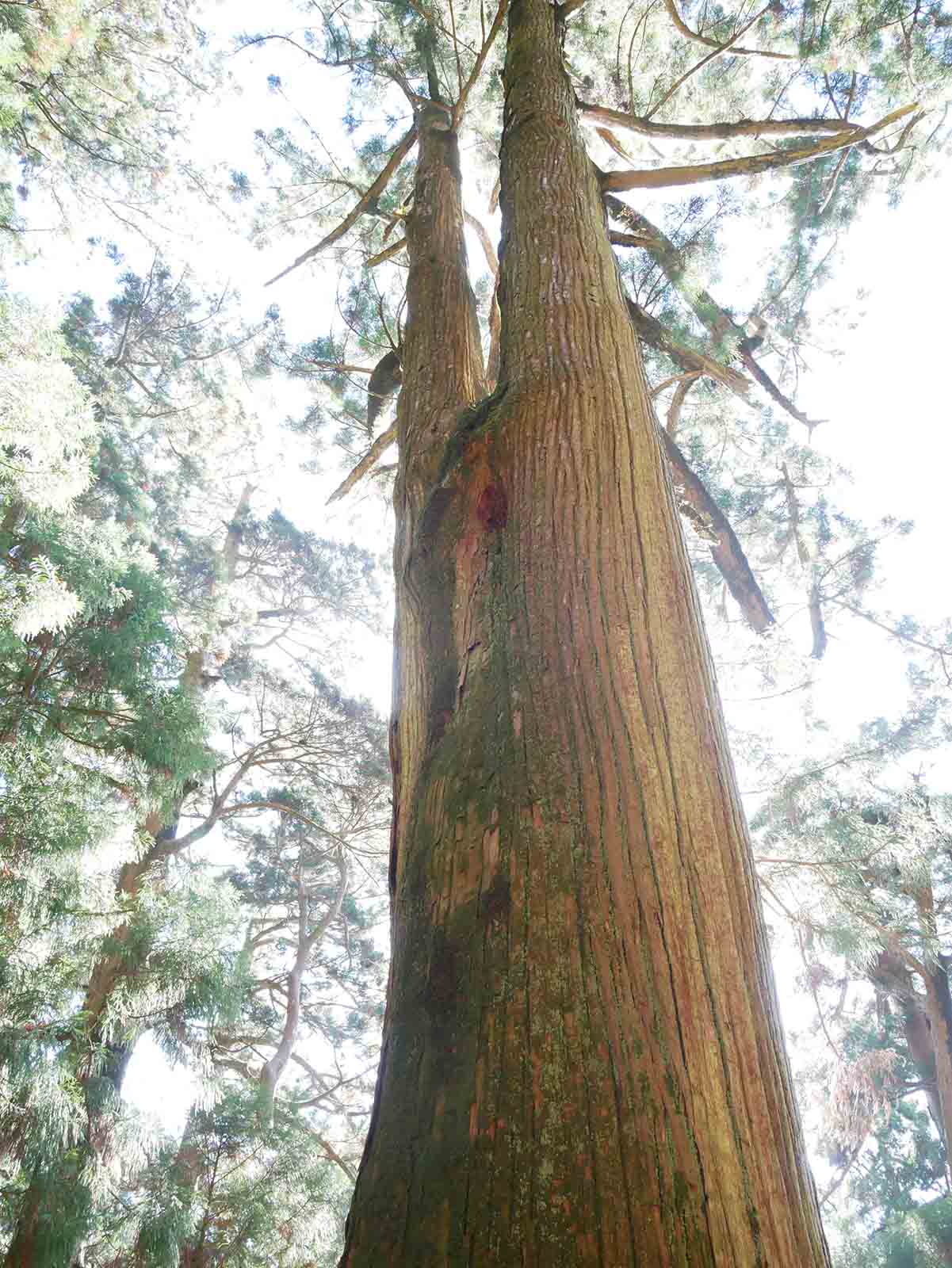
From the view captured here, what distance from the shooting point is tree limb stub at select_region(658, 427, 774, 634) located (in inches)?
115

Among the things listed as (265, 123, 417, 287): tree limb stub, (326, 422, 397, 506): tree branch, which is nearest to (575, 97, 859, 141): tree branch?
(265, 123, 417, 287): tree limb stub

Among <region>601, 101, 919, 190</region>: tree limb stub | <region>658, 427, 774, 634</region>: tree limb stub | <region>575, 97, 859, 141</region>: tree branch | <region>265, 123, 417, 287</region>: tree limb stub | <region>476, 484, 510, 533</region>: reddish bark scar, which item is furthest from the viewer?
<region>265, 123, 417, 287</region>: tree limb stub

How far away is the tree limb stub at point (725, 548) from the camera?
115 inches

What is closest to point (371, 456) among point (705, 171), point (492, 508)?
point (705, 171)

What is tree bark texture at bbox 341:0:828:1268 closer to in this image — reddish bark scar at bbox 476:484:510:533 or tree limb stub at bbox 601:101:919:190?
reddish bark scar at bbox 476:484:510:533

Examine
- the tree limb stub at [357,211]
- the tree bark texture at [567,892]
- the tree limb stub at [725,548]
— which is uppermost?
the tree limb stub at [357,211]

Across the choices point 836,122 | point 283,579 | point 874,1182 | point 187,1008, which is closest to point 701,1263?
point 836,122

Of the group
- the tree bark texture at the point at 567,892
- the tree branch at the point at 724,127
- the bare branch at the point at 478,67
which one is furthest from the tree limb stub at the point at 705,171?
the tree bark texture at the point at 567,892

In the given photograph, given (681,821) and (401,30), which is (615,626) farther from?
(401,30)

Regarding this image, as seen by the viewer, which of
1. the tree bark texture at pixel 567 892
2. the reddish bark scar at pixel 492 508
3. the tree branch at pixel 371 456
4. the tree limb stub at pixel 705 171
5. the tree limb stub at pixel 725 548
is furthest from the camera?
the tree branch at pixel 371 456

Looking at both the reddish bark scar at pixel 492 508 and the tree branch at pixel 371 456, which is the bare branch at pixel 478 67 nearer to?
the tree branch at pixel 371 456

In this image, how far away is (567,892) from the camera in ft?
2.94

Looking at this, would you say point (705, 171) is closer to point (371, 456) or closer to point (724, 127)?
point (724, 127)

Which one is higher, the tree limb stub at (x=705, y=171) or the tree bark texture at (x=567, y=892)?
the tree limb stub at (x=705, y=171)
